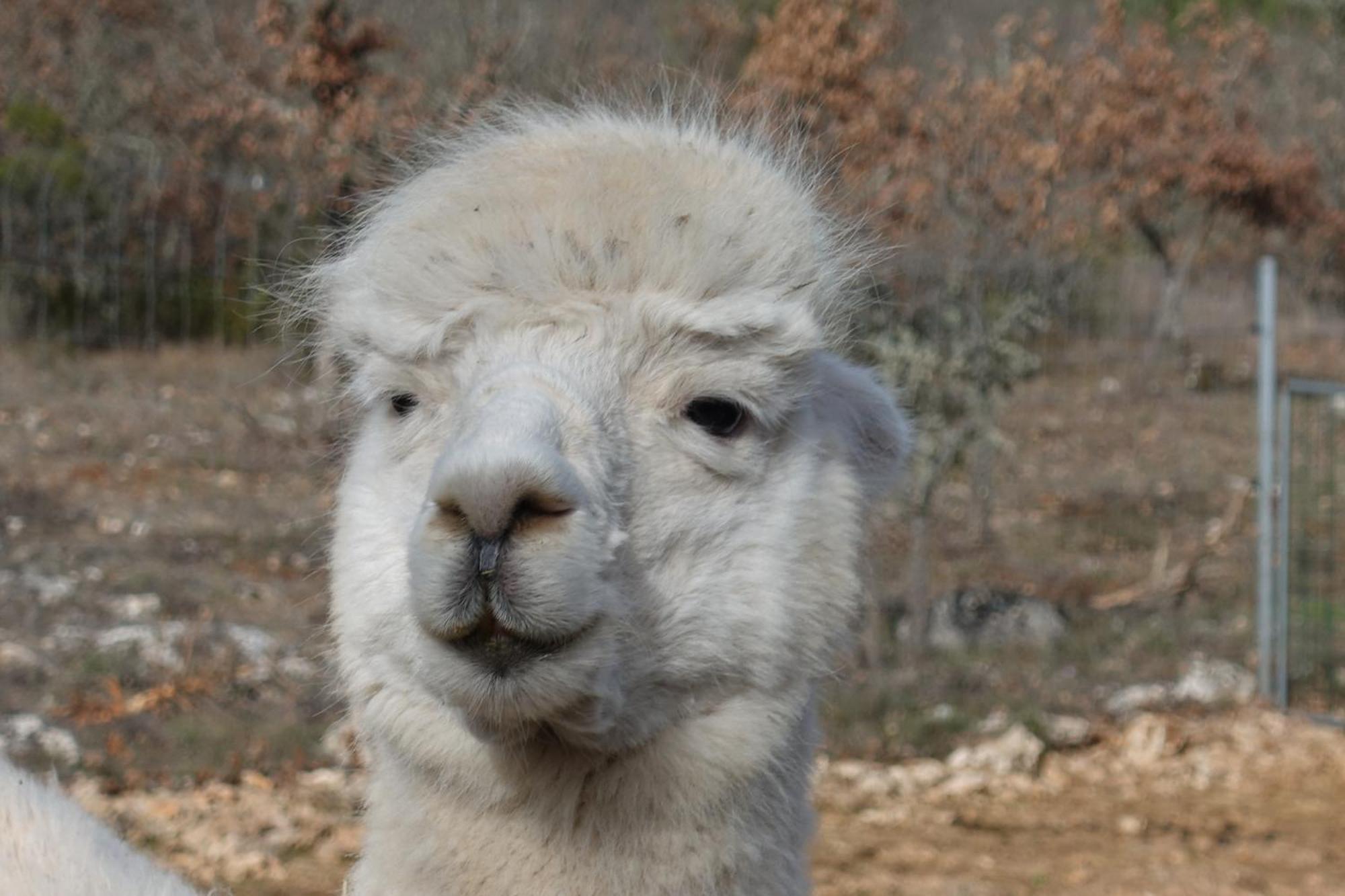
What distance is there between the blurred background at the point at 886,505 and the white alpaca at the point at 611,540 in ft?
1.44

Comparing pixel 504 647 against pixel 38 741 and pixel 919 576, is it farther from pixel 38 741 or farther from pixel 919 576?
pixel 919 576

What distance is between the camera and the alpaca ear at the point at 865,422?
2.41m

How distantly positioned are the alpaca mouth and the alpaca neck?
9.3 inches

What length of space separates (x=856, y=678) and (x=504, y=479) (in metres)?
5.89

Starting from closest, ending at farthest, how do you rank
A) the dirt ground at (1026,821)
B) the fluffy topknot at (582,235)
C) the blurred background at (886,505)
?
1. the fluffy topknot at (582,235)
2. the dirt ground at (1026,821)
3. the blurred background at (886,505)

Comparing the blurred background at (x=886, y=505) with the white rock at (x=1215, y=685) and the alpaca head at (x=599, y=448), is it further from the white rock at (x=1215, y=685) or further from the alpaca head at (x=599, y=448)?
the alpaca head at (x=599, y=448)

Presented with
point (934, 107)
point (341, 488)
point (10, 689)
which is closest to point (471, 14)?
point (934, 107)

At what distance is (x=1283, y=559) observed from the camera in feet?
24.9

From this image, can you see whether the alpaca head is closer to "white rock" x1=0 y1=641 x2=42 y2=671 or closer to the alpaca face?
the alpaca face

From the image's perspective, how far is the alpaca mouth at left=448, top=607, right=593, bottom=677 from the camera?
5.77 feet

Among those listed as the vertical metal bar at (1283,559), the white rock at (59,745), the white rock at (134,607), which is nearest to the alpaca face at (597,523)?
the white rock at (59,745)

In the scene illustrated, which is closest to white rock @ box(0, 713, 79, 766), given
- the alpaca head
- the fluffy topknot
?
the fluffy topknot

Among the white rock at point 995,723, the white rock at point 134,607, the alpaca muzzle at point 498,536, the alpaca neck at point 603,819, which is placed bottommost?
the white rock at point 995,723

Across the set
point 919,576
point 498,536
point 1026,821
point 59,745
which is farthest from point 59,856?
point 919,576
